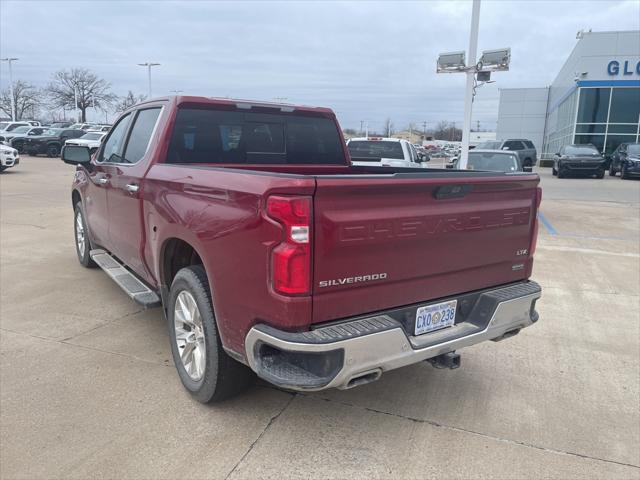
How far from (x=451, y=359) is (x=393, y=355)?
0.72 meters

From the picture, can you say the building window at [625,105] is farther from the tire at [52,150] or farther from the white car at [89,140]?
the tire at [52,150]

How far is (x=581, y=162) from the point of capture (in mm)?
24672

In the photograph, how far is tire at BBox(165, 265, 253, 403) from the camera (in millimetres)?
3172

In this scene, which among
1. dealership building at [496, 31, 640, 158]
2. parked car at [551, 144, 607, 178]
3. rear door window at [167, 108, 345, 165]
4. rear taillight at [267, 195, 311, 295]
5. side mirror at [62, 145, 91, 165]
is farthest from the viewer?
dealership building at [496, 31, 640, 158]

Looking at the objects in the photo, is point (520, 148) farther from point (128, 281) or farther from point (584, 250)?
point (128, 281)

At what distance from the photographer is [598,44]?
31.9m

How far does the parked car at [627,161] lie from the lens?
78.2ft

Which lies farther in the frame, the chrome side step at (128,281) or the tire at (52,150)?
the tire at (52,150)

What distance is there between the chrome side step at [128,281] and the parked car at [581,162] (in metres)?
24.2

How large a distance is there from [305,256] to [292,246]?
3.1 inches

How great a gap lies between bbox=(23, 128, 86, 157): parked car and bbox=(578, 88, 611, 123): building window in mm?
31203

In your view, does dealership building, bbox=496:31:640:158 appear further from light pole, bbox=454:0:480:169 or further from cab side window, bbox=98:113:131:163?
cab side window, bbox=98:113:131:163

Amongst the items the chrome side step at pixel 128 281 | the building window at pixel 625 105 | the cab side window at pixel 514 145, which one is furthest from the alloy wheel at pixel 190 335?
the building window at pixel 625 105

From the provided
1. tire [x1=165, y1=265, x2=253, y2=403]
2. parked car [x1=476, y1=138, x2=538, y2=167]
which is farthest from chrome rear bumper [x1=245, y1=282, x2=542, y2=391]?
parked car [x1=476, y1=138, x2=538, y2=167]
